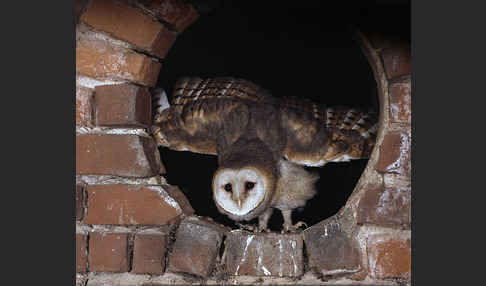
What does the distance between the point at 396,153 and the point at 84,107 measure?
832 mm

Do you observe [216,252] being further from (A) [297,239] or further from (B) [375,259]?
(B) [375,259]

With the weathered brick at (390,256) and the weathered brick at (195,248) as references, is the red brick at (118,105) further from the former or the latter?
the weathered brick at (390,256)

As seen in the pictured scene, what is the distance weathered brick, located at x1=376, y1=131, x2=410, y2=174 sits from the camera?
1.15m

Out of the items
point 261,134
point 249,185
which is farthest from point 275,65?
point 249,185

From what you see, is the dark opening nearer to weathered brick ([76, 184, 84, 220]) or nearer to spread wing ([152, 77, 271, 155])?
spread wing ([152, 77, 271, 155])

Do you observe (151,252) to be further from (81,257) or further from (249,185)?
(249,185)

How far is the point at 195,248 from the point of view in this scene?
4.05ft

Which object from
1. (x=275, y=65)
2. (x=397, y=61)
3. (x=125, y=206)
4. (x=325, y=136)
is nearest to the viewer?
(x=397, y=61)

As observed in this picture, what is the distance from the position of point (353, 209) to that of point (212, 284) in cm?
43

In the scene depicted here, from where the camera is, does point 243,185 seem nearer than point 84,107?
No

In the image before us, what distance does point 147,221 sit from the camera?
1244 millimetres

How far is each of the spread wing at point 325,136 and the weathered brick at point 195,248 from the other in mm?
408

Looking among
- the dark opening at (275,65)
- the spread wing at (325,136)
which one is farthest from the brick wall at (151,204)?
the dark opening at (275,65)

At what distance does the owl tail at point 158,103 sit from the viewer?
1.58 metres
